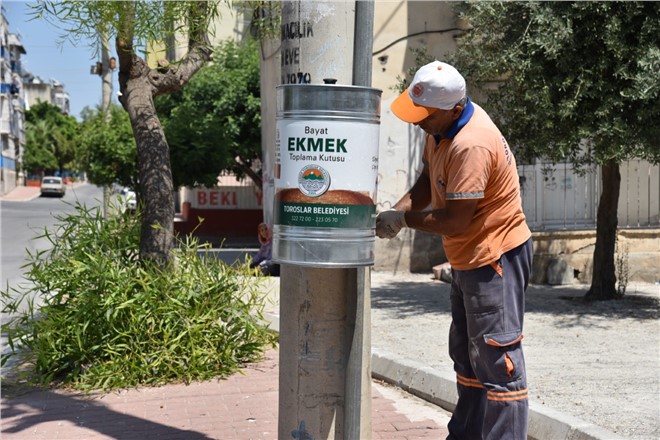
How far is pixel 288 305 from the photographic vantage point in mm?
3564

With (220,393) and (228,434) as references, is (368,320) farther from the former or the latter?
(220,393)

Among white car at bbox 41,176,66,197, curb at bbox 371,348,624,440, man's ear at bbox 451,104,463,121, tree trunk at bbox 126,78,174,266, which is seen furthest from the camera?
white car at bbox 41,176,66,197

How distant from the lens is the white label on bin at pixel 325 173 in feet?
10.7

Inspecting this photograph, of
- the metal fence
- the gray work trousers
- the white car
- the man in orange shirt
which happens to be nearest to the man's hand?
the man in orange shirt

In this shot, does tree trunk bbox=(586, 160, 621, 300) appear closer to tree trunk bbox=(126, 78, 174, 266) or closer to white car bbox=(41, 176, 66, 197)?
tree trunk bbox=(126, 78, 174, 266)

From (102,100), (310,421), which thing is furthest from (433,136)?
(102,100)

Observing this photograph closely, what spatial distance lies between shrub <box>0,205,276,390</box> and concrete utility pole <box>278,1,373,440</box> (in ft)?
9.02

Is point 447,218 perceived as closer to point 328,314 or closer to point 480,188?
point 480,188

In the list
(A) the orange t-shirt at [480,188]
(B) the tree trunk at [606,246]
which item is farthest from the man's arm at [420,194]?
(B) the tree trunk at [606,246]

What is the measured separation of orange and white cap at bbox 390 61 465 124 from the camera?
3525 millimetres

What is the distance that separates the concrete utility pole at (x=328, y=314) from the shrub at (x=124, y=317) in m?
2.75

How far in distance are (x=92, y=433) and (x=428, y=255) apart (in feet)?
29.8

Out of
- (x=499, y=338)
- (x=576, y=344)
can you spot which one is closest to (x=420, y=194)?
(x=499, y=338)

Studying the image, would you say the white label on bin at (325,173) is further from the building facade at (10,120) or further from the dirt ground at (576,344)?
the building facade at (10,120)
